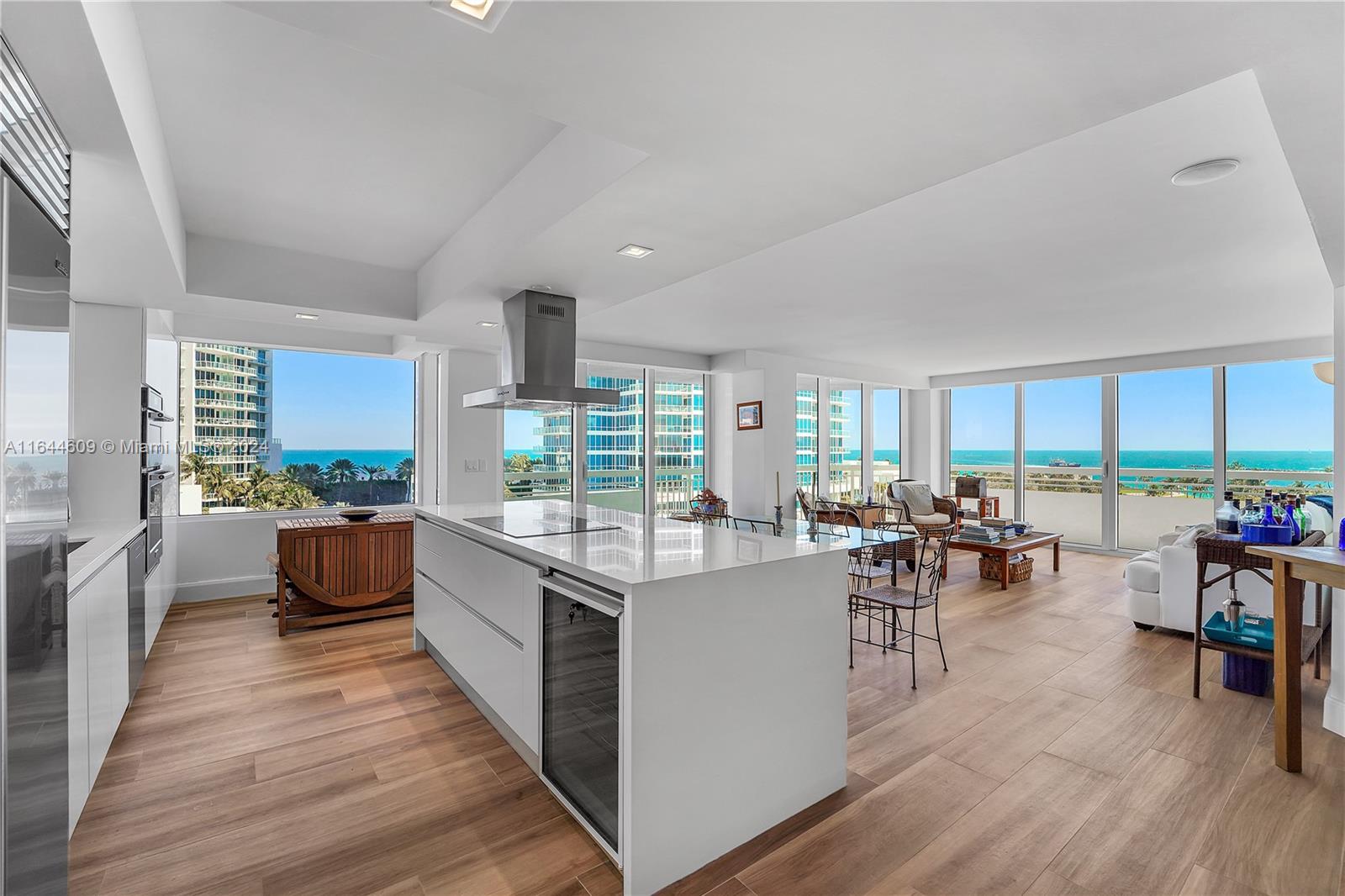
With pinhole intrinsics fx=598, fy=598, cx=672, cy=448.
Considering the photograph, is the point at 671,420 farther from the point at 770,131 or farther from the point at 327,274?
the point at 770,131

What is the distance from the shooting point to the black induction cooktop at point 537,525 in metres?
2.75

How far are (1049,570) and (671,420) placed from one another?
449 cm

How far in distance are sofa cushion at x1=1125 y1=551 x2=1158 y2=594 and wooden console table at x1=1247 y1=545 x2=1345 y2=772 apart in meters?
1.90

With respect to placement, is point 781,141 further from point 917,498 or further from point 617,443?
point 917,498

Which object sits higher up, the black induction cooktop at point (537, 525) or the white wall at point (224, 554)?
the black induction cooktop at point (537, 525)

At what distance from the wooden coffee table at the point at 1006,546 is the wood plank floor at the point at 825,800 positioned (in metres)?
1.97

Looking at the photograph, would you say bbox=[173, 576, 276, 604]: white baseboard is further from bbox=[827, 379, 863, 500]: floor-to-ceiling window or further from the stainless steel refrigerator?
bbox=[827, 379, 863, 500]: floor-to-ceiling window

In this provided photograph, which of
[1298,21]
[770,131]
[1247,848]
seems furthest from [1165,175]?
[1247,848]

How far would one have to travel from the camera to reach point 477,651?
2.82 meters

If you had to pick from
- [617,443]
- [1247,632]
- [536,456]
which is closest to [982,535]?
[1247,632]

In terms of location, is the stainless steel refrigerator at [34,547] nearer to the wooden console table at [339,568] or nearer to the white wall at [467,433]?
the wooden console table at [339,568]

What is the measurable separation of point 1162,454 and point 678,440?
5.85m

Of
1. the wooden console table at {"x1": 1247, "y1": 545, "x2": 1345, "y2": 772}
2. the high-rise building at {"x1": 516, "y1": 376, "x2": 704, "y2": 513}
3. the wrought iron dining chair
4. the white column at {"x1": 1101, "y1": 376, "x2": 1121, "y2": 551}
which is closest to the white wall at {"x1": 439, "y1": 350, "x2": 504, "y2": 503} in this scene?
the high-rise building at {"x1": 516, "y1": 376, "x2": 704, "y2": 513}

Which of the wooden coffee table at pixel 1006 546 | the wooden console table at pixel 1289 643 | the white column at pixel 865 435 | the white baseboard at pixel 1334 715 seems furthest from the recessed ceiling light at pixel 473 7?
the white column at pixel 865 435
